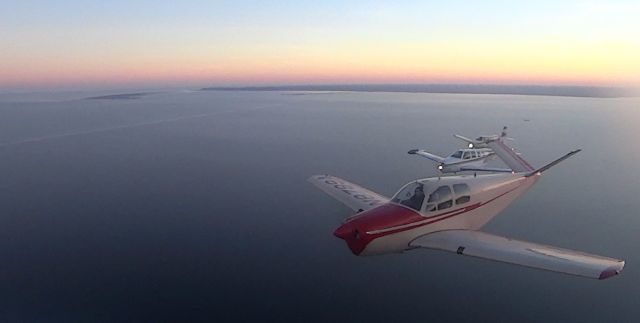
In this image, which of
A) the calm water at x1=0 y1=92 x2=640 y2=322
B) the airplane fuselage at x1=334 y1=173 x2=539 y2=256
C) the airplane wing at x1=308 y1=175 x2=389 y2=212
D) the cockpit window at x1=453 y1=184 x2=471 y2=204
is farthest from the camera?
the airplane wing at x1=308 y1=175 x2=389 y2=212

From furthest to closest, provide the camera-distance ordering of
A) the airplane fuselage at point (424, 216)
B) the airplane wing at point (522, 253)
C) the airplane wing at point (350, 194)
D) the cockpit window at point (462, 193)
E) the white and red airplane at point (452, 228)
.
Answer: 1. the airplane wing at point (350, 194)
2. the cockpit window at point (462, 193)
3. the airplane fuselage at point (424, 216)
4. the white and red airplane at point (452, 228)
5. the airplane wing at point (522, 253)

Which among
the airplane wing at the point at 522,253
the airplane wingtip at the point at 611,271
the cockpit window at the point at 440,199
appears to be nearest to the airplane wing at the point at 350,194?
the cockpit window at the point at 440,199

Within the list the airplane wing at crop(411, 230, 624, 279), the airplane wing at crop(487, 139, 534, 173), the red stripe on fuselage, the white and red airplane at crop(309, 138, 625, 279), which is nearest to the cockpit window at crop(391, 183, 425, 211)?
the white and red airplane at crop(309, 138, 625, 279)

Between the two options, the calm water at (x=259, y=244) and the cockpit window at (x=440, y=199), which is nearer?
the calm water at (x=259, y=244)

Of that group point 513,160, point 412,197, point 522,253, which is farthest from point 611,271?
point 513,160

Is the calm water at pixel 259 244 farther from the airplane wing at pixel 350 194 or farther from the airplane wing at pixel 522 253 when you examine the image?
the airplane wing at pixel 522 253

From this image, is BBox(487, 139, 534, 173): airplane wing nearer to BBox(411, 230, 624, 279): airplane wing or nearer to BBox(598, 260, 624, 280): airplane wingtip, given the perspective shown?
BBox(411, 230, 624, 279): airplane wing

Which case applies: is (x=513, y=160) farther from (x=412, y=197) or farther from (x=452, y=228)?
(x=412, y=197)

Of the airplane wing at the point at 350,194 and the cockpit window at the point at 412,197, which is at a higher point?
the cockpit window at the point at 412,197

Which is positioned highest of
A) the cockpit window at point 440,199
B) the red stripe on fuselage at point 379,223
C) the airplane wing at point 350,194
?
the cockpit window at point 440,199
